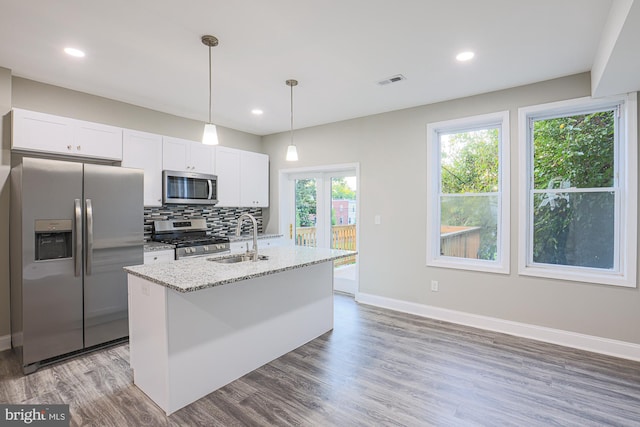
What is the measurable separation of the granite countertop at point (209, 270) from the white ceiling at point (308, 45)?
175cm

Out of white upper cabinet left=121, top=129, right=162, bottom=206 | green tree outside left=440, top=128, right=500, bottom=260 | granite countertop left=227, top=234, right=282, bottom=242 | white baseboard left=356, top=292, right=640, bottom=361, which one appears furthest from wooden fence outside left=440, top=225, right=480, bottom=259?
white upper cabinet left=121, top=129, right=162, bottom=206

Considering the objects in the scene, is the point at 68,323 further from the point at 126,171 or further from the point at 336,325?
the point at 336,325

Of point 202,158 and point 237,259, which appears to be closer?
point 237,259

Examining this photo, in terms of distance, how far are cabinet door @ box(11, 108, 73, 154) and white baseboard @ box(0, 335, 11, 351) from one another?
70.9 inches

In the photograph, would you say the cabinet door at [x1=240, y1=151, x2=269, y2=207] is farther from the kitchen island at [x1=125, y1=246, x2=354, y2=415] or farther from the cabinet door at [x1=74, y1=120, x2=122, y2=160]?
the kitchen island at [x1=125, y1=246, x2=354, y2=415]

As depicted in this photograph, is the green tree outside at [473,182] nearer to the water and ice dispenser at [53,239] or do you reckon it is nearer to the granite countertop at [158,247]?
the granite countertop at [158,247]

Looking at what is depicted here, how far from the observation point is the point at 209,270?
2307 millimetres

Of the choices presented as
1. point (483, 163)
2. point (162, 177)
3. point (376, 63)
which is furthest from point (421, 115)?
point (162, 177)

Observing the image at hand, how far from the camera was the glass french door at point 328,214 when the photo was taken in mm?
4930

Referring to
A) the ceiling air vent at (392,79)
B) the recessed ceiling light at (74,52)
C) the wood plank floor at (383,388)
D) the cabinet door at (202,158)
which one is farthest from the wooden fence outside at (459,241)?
the recessed ceiling light at (74,52)

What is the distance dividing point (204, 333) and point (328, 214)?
3152 mm

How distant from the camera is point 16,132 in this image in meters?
2.94

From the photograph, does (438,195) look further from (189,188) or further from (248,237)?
(189,188)

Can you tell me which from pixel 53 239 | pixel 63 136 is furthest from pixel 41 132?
pixel 53 239
